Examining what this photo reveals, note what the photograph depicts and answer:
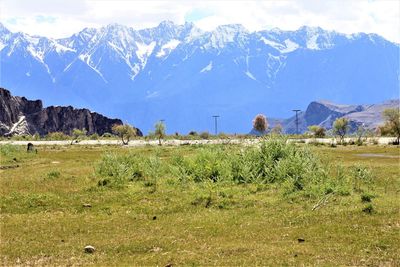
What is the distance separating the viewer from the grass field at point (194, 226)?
1930 centimetres

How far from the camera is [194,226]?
79.2ft

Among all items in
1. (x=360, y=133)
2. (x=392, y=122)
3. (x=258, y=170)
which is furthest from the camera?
(x=360, y=133)

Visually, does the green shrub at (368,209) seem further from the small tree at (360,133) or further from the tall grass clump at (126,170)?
the small tree at (360,133)

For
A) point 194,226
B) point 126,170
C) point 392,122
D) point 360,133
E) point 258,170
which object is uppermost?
point 392,122

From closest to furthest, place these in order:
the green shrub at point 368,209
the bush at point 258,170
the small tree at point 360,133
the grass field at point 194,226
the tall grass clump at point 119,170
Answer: the grass field at point 194,226 < the green shrub at point 368,209 < the bush at point 258,170 < the tall grass clump at point 119,170 < the small tree at point 360,133

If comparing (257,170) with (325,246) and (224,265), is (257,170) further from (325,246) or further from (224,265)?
(224,265)

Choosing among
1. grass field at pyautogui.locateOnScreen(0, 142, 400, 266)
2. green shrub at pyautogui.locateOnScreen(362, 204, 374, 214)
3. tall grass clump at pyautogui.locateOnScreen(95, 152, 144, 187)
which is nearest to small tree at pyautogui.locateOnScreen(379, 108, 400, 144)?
tall grass clump at pyautogui.locateOnScreen(95, 152, 144, 187)

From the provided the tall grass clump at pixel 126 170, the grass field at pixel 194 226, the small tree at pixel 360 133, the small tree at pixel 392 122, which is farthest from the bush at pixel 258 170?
the small tree at pixel 392 122

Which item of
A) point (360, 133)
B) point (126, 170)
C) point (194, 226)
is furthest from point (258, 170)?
point (360, 133)

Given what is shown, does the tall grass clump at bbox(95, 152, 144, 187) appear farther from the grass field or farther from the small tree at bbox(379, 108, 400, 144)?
the small tree at bbox(379, 108, 400, 144)

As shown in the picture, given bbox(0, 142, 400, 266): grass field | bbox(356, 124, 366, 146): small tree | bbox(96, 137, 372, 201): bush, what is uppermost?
bbox(356, 124, 366, 146): small tree

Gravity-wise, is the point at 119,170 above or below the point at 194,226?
above

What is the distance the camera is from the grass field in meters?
19.3

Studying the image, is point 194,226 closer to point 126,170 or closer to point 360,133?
point 126,170
